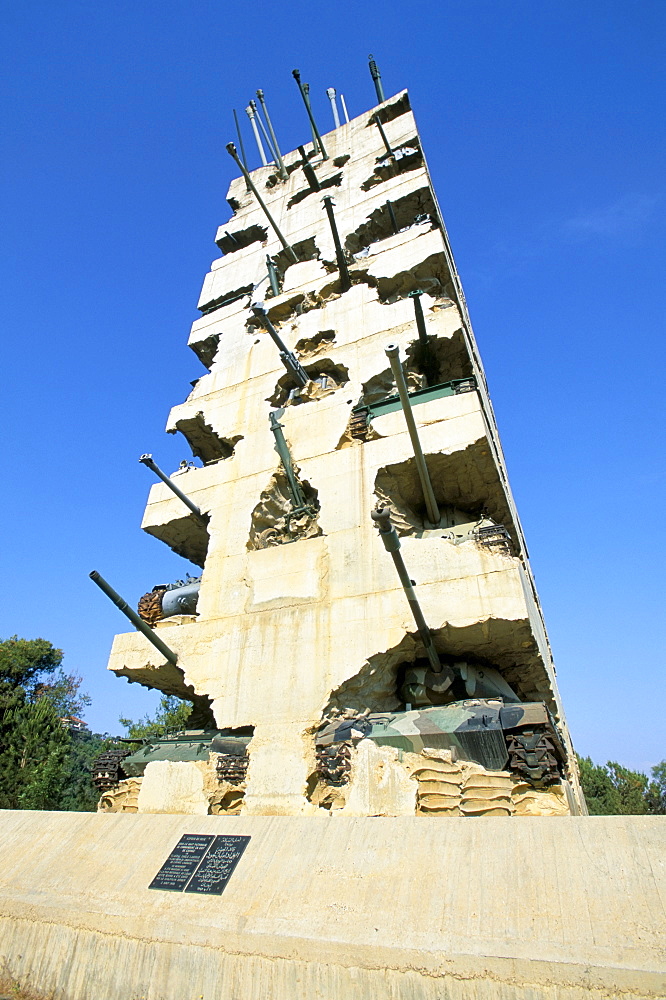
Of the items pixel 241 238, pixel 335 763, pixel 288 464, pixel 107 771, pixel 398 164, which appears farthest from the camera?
pixel 241 238

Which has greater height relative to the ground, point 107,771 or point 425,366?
point 425,366

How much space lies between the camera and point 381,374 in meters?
11.5

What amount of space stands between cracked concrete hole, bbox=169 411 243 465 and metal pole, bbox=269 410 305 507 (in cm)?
191

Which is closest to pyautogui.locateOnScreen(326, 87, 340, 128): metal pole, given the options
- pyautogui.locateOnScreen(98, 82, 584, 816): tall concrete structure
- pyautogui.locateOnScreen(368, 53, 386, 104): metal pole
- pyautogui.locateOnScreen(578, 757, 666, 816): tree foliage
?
pyautogui.locateOnScreen(368, 53, 386, 104): metal pole

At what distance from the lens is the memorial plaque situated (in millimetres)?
5245

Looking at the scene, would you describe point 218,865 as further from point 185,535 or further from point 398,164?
point 398,164

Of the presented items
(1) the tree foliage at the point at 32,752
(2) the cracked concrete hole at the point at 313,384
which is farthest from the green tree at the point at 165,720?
(2) the cracked concrete hole at the point at 313,384

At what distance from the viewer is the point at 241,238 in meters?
19.5

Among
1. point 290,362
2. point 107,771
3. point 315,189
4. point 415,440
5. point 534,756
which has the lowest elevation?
point 534,756

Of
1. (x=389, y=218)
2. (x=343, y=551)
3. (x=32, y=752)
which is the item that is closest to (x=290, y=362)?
(x=343, y=551)

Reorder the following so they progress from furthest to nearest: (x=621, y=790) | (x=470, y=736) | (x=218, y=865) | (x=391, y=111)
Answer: (x=621, y=790) < (x=391, y=111) < (x=470, y=736) < (x=218, y=865)

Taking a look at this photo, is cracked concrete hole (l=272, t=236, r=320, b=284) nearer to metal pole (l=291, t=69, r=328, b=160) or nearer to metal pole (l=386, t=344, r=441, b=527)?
metal pole (l=291, t=69, r=328, b=160)

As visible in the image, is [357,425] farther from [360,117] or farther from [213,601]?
[360,117]

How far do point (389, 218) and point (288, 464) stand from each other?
944 cm
